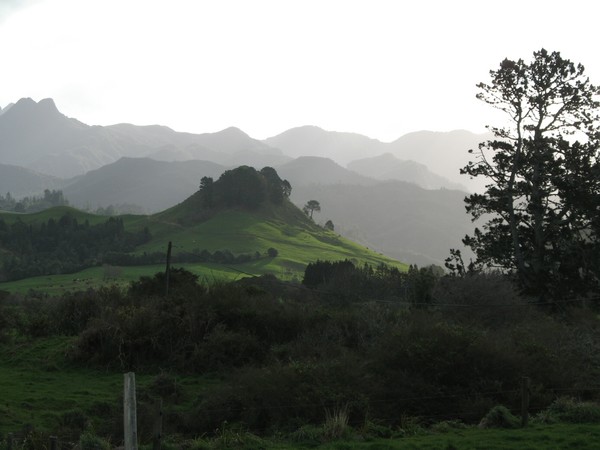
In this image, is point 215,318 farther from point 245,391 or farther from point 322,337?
point 245,391

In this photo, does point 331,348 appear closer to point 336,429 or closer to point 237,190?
point 336,429

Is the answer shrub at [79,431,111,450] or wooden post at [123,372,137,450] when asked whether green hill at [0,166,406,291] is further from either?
wooden post at [123,372,137,450]

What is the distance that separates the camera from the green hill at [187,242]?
99.6 metres

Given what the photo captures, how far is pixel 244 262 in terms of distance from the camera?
109m

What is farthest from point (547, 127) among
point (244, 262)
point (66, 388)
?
point (244, 262)

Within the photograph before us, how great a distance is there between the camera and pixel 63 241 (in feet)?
423

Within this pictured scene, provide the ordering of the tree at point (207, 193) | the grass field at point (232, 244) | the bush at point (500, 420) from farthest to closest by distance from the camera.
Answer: the tree at point (207, 193) < the grass field at point (232, 244) < the bush at point (500, 420)

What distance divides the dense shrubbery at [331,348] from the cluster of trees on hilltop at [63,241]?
76454 millimetres

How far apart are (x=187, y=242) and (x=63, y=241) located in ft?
96.0

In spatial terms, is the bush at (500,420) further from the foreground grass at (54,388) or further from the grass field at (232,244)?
the grass field at (232,244)

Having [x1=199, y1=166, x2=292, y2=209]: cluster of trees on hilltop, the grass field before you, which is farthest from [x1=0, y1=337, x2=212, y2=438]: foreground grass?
[x1=199, y1=166, x2=292, y2=209]: cluster of trees on hilltop

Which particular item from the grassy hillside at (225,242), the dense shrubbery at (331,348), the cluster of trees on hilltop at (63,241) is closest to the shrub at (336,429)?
the dense shrubbery at (331,348)

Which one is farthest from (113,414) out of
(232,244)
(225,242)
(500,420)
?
(225,242)

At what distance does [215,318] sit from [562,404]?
19130 millimetres
